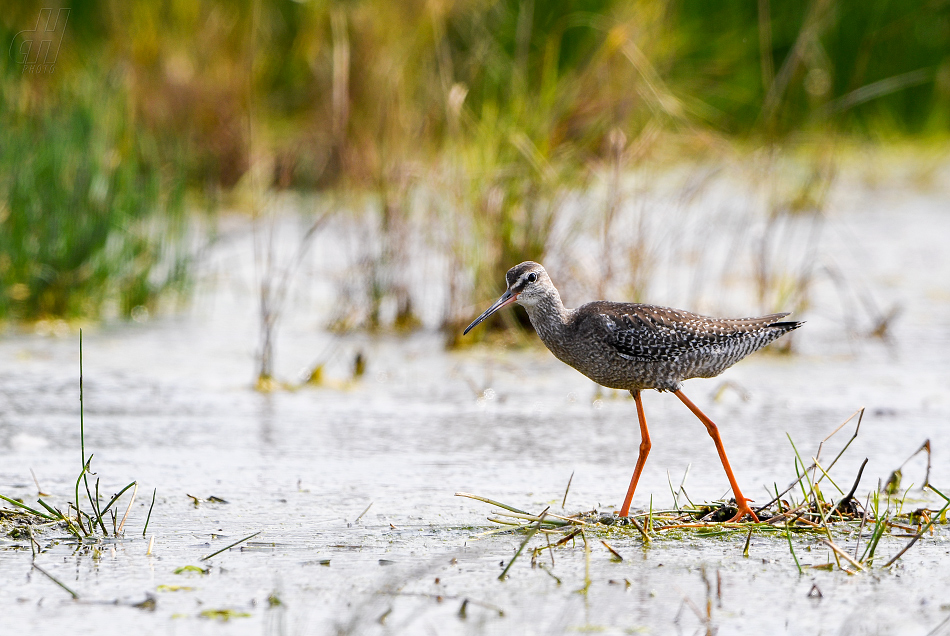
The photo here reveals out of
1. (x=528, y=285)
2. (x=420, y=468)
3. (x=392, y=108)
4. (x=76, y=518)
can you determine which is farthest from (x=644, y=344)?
(x=392, y=108)

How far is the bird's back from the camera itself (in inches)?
162

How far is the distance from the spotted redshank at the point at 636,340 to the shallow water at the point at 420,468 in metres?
0.43

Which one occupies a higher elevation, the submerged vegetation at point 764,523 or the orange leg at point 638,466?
the orange leg at point 638,466

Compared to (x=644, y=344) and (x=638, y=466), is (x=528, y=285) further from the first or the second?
(x=638, y=466)

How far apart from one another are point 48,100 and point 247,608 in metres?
5.45

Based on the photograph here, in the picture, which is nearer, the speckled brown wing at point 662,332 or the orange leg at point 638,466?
the orange leg at point 638,466

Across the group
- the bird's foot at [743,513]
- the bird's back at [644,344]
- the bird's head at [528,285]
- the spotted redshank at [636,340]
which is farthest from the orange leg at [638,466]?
the bird's head at [528,285]

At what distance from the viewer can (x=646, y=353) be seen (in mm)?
4121

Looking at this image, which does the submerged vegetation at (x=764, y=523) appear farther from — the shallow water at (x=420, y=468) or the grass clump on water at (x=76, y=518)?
the grass clump on water at (x=76, y=518)

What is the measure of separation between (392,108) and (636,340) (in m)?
3.75

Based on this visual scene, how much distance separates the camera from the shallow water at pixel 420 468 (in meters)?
3.09

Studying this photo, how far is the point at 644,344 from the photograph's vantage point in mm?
4117

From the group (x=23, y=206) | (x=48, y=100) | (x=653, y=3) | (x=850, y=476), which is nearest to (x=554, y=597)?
(x=850, y=476)

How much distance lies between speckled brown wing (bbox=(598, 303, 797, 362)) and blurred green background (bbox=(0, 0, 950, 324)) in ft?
5.96
